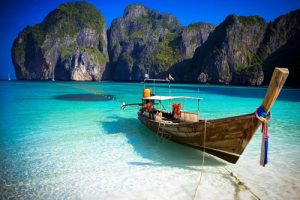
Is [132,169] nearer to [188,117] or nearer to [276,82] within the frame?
[188,117]

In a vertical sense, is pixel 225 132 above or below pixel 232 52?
below

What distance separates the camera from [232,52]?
15625 cm

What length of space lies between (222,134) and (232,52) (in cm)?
16038

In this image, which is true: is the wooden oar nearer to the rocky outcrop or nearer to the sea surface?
the sea surface

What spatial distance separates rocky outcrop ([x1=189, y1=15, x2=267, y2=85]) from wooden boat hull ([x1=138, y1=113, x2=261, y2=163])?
138843 mm

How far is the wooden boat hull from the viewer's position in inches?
342

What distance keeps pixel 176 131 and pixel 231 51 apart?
6260 inches

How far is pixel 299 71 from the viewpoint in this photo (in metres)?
118

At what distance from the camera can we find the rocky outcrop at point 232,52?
493 ft

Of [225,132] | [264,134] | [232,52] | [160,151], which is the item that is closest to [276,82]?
[264,134]

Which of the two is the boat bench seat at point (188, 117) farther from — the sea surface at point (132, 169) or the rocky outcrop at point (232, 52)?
the rocky outcrop at point (232, 52)

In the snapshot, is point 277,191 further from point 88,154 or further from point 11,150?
point 11,150

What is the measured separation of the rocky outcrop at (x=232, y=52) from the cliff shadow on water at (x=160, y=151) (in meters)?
136

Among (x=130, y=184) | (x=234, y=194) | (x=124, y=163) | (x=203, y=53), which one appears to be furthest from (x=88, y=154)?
(x=203, y=53)
